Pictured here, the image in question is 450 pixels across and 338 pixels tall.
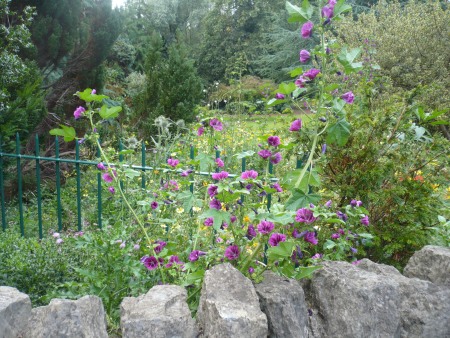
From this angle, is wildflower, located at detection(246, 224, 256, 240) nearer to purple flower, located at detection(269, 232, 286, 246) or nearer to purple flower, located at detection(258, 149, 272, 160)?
purple flower, located at detection(269, 232, 286, 246)

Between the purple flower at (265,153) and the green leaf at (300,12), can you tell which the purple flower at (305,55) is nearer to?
the green leaf at (300,12)

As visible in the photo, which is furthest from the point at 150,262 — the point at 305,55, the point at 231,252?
the point at 305,55

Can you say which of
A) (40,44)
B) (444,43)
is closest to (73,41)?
(40,44)

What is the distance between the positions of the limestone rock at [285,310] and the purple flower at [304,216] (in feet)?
0.92

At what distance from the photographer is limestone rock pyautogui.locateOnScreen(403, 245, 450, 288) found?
6.96ft

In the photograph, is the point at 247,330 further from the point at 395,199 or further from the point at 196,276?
the point at 395,199

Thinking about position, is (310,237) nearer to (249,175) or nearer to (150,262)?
(249,175)

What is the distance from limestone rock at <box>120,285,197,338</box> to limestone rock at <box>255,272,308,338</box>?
0.31 meters

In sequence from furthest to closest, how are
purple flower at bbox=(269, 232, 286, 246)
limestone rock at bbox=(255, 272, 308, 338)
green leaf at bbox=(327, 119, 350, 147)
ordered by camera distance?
1. green leaf at bbox=(327, 119, 350, 147)
2. purple flower at bbox=(269, 232, 286, 246)
3. limestone rock at bbox=(255, 272, 308, 338)

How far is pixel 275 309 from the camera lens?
1771 millimetres

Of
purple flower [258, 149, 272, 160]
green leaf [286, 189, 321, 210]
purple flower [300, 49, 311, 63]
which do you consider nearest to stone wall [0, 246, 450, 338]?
green leaf [286, 189, 321, 210]

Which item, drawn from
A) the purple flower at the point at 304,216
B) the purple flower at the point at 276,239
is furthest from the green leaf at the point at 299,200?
the purple flower at the point at 276,239

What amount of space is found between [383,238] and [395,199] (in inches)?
9.6

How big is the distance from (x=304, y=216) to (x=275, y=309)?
428mm
